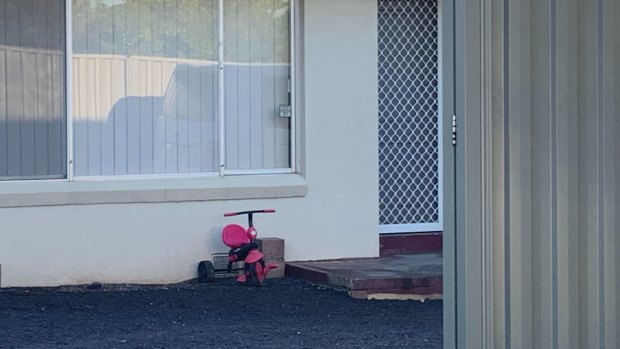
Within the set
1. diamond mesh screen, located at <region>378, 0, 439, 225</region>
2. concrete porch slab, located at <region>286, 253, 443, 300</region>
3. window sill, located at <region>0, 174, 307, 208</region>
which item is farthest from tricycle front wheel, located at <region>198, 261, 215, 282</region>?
diamond mesh screen, located at <region>378, 0, 439, 225</region>

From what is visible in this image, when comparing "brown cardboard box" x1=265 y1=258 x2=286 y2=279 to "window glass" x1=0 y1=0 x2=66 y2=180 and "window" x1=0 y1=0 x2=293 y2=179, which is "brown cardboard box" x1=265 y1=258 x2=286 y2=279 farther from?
"window glass" x1=0 y1=0 x2=66 y2=180

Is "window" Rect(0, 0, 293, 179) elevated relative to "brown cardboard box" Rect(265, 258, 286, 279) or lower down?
elevated

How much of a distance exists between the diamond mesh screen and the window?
106 cm

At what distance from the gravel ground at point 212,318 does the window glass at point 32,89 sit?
3.75ft

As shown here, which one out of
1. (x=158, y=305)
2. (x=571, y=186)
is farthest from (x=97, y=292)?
(x=571, y=186)

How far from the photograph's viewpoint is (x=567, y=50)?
450cm

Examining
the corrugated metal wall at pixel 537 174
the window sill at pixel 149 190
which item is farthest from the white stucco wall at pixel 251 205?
the corrugated metal wall at pixel 537 174

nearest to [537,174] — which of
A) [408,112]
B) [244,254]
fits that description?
[244,254]

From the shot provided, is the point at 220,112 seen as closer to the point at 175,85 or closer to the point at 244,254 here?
the point at 175,85

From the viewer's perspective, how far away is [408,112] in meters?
11.4

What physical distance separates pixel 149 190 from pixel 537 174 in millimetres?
6157

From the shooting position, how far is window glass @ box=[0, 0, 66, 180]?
9930mm

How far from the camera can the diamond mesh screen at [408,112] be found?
37.1 feet

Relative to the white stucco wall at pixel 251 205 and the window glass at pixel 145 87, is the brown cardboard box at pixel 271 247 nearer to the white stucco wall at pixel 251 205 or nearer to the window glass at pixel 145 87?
the white stucco wall at pixel 251 205
